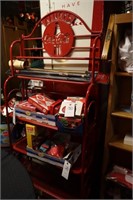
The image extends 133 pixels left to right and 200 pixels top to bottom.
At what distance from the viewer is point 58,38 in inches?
50.7

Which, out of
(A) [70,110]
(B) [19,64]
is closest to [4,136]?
(B) [19,64]

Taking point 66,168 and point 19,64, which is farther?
point 19,64

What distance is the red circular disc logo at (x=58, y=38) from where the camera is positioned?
4.12ft

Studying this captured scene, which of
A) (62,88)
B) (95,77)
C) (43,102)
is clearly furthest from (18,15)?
(95,77)

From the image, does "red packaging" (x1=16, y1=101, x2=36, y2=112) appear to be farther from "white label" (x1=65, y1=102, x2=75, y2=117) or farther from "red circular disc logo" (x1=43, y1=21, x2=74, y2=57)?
"red circular disc logo" (x1=43, y1=21, x2=74, y2=57)

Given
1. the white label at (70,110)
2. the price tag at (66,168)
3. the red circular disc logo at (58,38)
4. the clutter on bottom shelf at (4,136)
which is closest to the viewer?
the white label at (70,110)

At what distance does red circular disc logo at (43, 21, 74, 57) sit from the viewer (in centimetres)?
125

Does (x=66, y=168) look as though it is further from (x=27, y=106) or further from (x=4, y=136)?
(x=4, y=136)

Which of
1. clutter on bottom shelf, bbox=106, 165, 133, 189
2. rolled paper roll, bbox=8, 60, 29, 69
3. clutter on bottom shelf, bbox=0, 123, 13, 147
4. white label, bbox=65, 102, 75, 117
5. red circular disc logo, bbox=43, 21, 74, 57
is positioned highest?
red circular disc logo, bbox=43, 21, 74, 57

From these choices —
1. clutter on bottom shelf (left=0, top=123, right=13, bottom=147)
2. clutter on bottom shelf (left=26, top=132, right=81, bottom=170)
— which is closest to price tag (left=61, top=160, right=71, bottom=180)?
clutter on bottom shelf (left=26, top=132, right=81, bottom=170)

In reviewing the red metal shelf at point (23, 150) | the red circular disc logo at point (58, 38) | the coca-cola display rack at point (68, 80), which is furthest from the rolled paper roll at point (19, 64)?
the red metal shelf at point (23, 150)

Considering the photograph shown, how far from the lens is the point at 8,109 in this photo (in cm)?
147

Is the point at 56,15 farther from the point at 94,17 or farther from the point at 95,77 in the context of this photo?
the point at 95,77

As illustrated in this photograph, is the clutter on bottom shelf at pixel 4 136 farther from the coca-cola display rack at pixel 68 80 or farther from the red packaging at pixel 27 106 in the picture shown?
the red packaging at pixel 27 106
